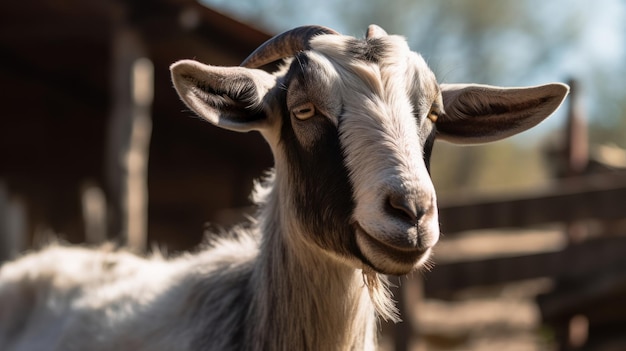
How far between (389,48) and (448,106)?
0.45 meters

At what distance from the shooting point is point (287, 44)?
161 inches

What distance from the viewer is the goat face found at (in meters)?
3.26

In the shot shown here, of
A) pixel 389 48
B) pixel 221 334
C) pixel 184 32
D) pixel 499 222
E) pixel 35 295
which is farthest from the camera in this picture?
pixel 184 32

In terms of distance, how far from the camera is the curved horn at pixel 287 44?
4.01 m

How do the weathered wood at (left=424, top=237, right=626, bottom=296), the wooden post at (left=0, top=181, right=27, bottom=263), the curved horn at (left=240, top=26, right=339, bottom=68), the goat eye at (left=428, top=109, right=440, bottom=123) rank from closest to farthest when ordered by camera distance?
the goat eye at (left=428, top=109, right=440, bottom=123)
the curved horn at (left=240, top=26, right=339, bottom=68)
the weathered wood at (left=424, top=237, right=626, bottom=296)
the wooden post at (left=0, top=181, right=27, bottom=263)

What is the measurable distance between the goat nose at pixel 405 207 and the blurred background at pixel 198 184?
1.27m

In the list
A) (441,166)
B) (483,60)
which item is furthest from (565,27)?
(441,166)

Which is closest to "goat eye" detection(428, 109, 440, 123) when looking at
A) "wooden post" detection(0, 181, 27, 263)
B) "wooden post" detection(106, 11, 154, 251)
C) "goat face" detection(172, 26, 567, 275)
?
"goat face" detection(172, 26, 567, 275)

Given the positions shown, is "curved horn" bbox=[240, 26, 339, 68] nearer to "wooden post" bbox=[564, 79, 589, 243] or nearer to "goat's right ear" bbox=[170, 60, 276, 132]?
"goat's right ear" bbox=[170, 60, 276, 132]

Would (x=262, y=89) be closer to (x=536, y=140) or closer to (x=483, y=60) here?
(x=483, y=60)

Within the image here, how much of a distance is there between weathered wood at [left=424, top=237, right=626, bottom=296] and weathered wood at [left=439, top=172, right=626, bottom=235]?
11.3 inches

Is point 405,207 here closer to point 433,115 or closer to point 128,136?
point 433,115

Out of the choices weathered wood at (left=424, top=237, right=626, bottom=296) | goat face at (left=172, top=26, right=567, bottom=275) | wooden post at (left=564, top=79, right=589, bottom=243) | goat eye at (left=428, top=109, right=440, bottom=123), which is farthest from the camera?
wooden post at (left=564, top=79, right=589, bottom=243)

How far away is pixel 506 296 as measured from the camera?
14.6 m
